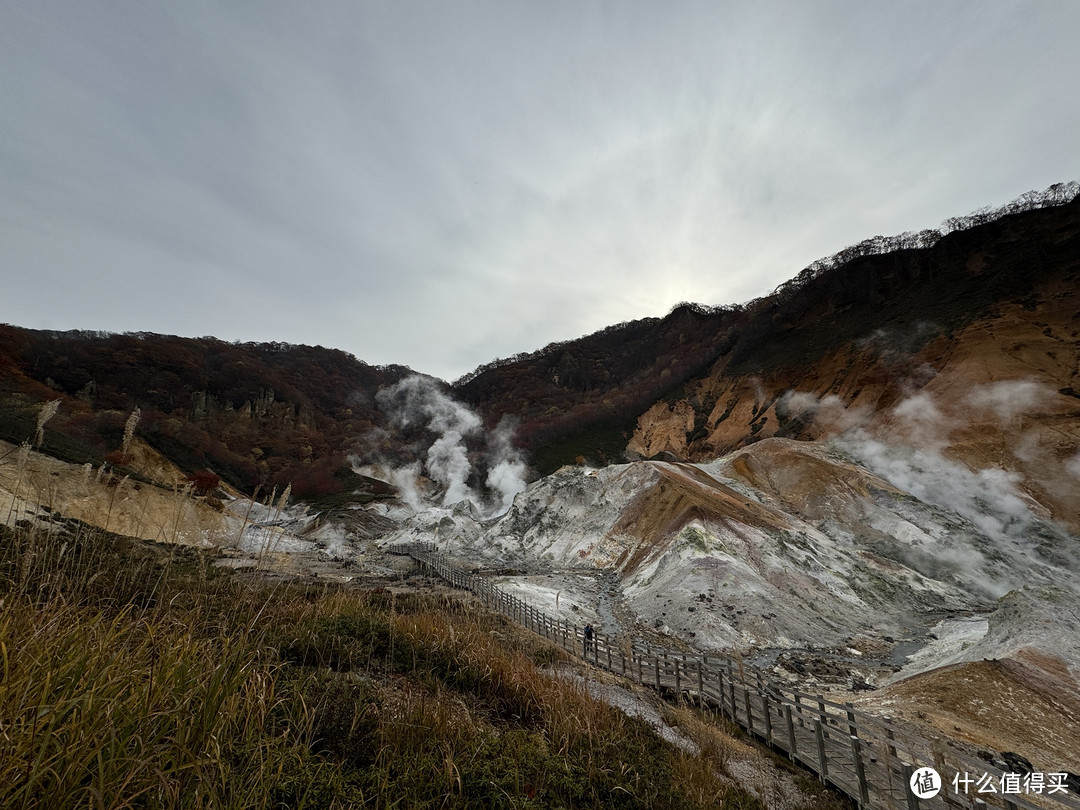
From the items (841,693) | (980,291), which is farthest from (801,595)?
(980,291)

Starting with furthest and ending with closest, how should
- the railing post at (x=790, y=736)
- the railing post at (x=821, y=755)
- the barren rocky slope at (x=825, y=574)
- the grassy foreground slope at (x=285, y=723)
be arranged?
the barren rocky slope at (x=825, y=574), the railing post at (x=790, y=736), the railing post at (x=821, y=755), the grassy foreground slope at (x=285, y=723)

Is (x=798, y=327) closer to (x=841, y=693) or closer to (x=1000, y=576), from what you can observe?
(x=1000, y=576)

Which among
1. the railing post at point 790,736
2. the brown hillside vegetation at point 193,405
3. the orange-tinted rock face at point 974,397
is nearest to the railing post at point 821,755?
the railing post at point 790,736

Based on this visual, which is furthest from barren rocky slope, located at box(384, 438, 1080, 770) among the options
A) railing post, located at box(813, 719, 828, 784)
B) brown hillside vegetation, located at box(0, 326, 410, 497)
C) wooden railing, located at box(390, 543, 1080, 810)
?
brown hillside vegetation, located at box(0, 326, 410, 497)

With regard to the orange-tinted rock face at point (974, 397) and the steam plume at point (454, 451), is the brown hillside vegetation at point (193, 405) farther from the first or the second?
the orange-tinted rock face at point (974, 397)

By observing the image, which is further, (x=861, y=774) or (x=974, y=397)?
(x=974, y=397)

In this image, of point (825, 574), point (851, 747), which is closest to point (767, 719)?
point (851, 747)

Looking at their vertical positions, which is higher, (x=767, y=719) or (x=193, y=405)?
(x=193, y=405)

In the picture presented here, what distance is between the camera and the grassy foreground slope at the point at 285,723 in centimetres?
188

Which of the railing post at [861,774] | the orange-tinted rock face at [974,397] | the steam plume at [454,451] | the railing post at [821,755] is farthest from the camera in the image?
the steam plume at [454,451]

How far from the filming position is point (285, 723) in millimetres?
3066

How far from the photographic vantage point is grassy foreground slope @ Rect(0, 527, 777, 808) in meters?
1.88

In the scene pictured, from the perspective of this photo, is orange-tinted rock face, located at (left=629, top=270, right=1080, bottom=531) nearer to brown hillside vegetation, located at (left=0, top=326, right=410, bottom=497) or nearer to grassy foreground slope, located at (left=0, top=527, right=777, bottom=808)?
grassy foreground slope, located at (left=0, top=527, right=777, bottom=808)

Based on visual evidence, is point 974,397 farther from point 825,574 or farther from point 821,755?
point 821,755
